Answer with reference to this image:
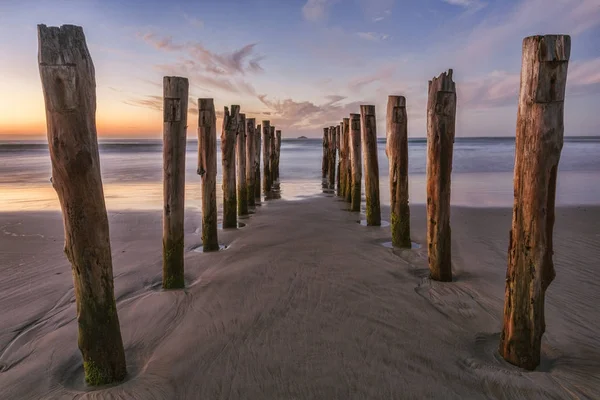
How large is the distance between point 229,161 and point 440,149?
4.70 m

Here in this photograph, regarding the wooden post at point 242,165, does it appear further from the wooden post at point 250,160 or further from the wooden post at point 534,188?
the wooden post at point 534,188

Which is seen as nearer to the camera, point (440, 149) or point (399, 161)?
point (440, 149)

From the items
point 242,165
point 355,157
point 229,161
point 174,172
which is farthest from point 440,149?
point 242,165

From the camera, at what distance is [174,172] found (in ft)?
15.5

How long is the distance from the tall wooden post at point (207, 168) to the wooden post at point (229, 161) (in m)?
1.30

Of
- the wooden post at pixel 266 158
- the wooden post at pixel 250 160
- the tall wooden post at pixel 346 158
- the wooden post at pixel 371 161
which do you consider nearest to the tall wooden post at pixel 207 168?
the wooden post at pixel 371 161

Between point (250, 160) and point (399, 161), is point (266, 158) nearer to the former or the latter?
point (250, 160)

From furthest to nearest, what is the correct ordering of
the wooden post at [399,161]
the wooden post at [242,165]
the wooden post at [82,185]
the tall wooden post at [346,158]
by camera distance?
the tall wooden post at [346,158]
the wooden post at [242,165]
the wooden post at [399,161]
the wooden post at [82,185]

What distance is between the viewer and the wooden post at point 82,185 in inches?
96.3

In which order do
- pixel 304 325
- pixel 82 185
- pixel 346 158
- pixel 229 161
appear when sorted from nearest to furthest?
pixel 82 185 → pixel 304 325 → pixel 229 161 → pixel 346 158

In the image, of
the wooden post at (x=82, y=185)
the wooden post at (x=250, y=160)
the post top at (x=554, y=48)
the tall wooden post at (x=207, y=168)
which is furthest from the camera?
the wooden post at (x=250, y=160)

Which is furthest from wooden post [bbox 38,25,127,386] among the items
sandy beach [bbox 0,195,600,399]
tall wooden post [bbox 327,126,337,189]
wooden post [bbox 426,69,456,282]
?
tall wooden post [bbox 327,126,337,189]

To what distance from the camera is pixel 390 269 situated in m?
5.39

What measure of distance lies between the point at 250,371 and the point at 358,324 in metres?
1.16
